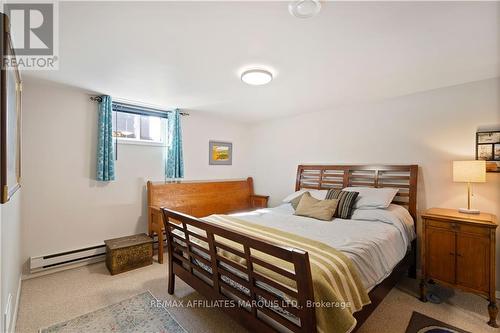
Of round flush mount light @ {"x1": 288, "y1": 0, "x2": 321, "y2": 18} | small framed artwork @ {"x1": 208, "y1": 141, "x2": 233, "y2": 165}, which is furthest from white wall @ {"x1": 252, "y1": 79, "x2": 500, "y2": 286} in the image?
round flush mount light @ {"x1": 288, "y1": 0, "x2": 321, "y2": 18}

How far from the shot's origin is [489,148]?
2.37 metres

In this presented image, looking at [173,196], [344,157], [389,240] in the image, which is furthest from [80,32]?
[344,157]

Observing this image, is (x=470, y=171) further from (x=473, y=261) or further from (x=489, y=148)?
(x=473, y=261)

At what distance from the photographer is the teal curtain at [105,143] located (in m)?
3.04

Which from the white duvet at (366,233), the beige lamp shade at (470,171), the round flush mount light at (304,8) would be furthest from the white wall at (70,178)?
the beige lamp shade at (470,171)

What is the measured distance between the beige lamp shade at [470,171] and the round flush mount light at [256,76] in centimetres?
214

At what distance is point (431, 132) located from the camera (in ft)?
9.05

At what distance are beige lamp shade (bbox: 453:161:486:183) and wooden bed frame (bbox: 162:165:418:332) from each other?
0.52 meters

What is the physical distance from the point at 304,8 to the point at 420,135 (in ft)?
7.91

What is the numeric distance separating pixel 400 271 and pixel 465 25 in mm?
2231

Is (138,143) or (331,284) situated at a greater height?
(138,143)

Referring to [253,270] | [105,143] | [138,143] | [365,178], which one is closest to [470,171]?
[365,178]

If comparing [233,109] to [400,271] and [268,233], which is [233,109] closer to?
[268,233]

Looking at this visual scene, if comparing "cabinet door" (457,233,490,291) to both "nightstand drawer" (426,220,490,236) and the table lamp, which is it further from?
the table lamp
